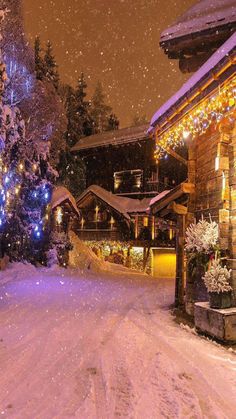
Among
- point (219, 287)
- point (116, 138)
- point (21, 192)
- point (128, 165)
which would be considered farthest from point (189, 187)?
point (116, 138)

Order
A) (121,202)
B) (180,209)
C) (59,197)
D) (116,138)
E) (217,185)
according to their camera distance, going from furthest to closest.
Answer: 1. (116,138)
2. (121,202)
3. (59,197)
4. (180,209)
5. (217,185)

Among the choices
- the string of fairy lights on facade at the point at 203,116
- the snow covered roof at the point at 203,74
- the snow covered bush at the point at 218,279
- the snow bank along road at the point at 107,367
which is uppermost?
the snow covered roof at the point at 203,74

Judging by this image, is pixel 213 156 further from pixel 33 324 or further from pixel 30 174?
pixel 30 174

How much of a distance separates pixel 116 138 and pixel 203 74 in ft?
76.3

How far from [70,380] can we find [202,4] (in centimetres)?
986

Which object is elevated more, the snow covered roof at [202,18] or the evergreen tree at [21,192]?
the snow covered roof at [202,18]

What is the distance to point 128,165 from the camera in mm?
28609

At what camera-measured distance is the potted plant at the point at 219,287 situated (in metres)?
6.01

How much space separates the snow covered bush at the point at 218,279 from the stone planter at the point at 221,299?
0.22 feet

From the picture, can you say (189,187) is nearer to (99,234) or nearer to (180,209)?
(180,209)

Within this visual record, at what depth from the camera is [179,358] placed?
5.00 m

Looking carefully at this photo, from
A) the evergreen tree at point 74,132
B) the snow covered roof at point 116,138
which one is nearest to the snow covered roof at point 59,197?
the snow covered roof at point 116,138

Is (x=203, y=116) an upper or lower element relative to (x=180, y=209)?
upper

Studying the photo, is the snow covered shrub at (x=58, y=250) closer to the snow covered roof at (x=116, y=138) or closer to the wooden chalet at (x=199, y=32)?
the snow covered roof at (x=116, y=138)
